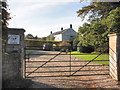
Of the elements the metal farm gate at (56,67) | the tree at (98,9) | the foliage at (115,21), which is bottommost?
the metal farm gate at (56,67)

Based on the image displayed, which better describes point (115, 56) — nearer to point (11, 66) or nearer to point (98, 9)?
point (11, 66)

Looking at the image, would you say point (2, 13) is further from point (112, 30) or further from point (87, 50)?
point (87, 50)

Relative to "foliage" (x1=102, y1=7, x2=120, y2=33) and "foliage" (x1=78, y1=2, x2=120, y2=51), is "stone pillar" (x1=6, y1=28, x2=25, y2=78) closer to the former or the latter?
"foliage" (x1=78, y1=2, x2=120, y2=51)

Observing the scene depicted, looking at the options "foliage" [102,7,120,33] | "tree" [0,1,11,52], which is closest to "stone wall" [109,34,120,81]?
"foliage" [102,7,120,33]

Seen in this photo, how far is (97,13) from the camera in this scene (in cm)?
1159

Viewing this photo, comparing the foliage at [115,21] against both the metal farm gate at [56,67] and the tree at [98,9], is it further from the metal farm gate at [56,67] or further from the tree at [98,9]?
the metal farm gate at [56,67]

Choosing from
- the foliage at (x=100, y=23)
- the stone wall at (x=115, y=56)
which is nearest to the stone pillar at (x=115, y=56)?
the stone wall at (x=115, y=56)

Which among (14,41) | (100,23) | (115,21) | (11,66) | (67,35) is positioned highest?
(67,35)

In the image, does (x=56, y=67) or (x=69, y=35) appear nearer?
(x=56, y=67)

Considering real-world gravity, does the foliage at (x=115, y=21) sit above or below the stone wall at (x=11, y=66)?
above

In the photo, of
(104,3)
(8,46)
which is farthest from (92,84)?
(104,3)

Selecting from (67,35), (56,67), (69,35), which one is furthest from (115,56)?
(69,35)

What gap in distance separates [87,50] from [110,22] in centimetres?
817

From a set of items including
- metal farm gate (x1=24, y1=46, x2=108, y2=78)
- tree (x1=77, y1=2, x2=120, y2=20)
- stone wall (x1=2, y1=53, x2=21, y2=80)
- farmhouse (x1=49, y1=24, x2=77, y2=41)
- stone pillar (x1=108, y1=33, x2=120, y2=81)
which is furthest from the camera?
farmhouse (x1=49, y1=24, x2=77, y2=41)
